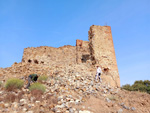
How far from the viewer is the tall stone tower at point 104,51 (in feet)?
35.6

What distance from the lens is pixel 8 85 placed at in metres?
7.27

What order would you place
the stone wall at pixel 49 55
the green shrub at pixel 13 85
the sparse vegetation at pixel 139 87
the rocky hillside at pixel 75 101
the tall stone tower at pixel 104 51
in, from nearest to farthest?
the rocky hillside at pixel 75 101 < the green shrub at pixel 13 85 < the tall stone tower at pixel 104 51 < the sparse vegetation at pixel 139 87 < the stone wall at pixel 49 55

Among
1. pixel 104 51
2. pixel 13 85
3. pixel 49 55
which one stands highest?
pixel 49 55

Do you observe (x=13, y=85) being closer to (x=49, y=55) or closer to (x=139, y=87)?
(x=49, y=55)

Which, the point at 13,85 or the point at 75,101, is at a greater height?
the point at 13,85

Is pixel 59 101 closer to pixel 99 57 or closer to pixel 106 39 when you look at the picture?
pixel 99 57

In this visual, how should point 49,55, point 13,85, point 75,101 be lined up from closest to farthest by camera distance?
1. point 75,101
2. point 13,85
3. point 49,55

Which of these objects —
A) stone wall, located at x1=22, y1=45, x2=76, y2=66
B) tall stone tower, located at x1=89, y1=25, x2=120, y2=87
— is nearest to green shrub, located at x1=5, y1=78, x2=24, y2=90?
tall stone tower, located at x1=89, y1=25, x2=120, y2=87

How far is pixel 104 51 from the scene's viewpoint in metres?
11.5

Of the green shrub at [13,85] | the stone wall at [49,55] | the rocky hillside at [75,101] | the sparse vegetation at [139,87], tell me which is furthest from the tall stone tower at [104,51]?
the stone wall at [49,55]

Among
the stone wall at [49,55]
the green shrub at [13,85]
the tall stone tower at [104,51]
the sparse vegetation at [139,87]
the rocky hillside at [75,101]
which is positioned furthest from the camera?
the stone wall at [49,55]

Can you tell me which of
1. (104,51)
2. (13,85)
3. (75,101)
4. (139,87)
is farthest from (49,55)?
(75,101)

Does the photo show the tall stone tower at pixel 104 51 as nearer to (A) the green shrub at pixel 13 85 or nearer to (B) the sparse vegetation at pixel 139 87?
(B) the sparse vegetation at pixel 139 87

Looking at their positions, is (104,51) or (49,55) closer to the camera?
(104,51)
